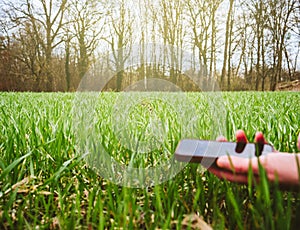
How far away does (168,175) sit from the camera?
871 millimetres

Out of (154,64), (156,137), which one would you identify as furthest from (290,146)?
(154,64)

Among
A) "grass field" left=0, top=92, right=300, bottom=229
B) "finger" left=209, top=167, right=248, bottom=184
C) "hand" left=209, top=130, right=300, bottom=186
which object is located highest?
"hand" left=209, top=130, right=300, bottom=186

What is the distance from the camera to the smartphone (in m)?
0.61

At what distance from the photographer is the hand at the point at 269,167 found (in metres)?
0.48

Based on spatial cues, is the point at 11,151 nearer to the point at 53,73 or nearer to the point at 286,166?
the point at 286,166

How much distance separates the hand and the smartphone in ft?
0.13

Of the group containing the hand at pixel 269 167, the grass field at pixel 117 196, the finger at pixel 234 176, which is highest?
the hand at pixel 269 167

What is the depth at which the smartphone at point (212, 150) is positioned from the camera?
61 centimetres

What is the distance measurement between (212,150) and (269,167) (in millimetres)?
140

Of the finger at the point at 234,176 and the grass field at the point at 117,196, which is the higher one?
the finger at the point at 234,176

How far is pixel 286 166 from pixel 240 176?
9cm

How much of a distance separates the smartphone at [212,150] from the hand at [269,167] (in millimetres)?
39

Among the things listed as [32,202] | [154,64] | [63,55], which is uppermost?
[63,55]

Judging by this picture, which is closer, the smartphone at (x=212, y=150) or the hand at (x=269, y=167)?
the hand at (x=269, y=167)
